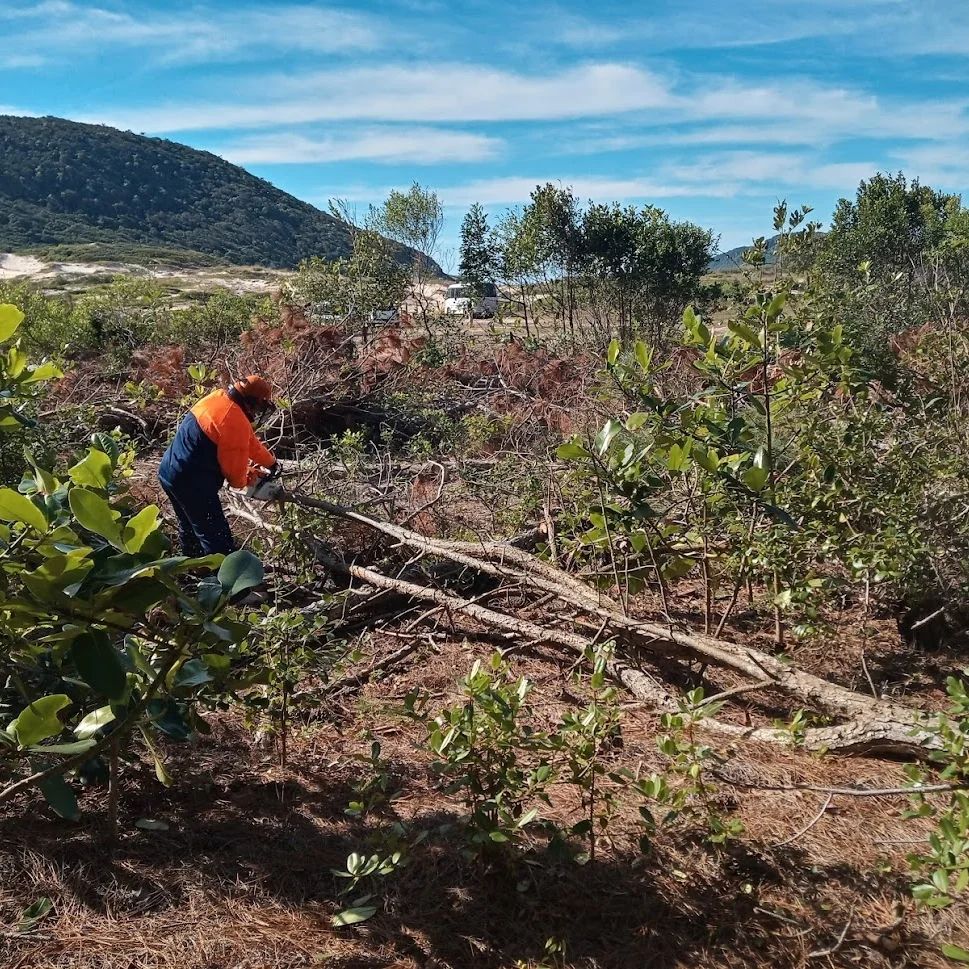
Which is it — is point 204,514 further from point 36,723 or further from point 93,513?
point 93,513

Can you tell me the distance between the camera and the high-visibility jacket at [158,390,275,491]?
16.1 ft

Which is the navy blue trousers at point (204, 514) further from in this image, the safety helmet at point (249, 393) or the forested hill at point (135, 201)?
the forested hill at point (135, 201)

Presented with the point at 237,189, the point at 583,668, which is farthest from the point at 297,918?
the point at 237,189

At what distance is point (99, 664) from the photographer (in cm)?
135

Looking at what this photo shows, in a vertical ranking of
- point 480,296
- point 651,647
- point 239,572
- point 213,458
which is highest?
point 480,296

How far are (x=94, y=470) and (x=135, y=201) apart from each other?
105320 mm

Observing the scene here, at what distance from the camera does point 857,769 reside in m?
3.10

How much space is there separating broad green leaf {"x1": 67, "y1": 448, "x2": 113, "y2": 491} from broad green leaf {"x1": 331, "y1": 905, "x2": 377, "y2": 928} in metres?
1.43

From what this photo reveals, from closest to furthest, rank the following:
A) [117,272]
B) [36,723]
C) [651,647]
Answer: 1. [36,723]
2. [651,647]
3. [117,272]

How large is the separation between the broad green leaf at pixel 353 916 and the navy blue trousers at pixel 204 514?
3.11 m

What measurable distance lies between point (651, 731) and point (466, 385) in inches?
345

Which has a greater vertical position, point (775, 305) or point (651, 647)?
point (775, 305)

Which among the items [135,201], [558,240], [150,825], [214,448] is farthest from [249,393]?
[135,201]

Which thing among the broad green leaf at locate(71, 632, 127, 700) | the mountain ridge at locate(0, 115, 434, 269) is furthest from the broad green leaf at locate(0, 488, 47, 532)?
the mountain ridge at locate(0, 115, 434, 269)
